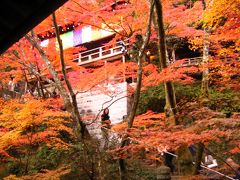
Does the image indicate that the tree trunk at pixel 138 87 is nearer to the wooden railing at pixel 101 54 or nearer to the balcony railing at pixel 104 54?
the balcony railing at pixel 104 54

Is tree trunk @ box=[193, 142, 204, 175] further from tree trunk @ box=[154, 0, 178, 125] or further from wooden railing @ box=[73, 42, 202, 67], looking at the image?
wooden railing @ box=[73, 42, 202, 67]

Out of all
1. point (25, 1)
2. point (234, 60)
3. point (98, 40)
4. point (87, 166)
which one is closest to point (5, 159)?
point (87, 166)

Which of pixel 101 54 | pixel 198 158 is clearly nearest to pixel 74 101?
pixel 198 158

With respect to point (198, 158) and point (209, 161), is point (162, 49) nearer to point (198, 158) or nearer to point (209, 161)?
point (198, 158)

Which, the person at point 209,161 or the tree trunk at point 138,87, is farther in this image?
the person at point 209,161

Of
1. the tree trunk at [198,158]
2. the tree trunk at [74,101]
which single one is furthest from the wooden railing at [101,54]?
the tree trunk at [198,158]

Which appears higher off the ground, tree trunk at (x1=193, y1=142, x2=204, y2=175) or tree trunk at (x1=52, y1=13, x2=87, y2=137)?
tree trunk at (x1=52, y1=13, x2=87, y2=137)

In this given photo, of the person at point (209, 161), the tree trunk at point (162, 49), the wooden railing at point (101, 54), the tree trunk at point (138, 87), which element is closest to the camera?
the tree trunk at point (162, 49)

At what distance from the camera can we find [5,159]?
13.5 meters

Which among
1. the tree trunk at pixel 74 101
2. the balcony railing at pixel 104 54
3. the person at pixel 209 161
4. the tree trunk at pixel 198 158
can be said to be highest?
the balcony railing at pixel 104 54

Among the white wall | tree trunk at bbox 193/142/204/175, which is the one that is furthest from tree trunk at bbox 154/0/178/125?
the white wall

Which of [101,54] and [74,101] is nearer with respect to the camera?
[74,101]

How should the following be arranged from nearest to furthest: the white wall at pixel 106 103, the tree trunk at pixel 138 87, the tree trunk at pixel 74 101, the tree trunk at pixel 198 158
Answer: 1. the tree trunk at pixel 198 158
2. the tree trunk at pixel 138 87
3. the tree trunk at pixel 74 101
4. the white wall at pixel 106 103

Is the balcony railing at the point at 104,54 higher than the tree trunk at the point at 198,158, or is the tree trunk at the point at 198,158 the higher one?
the balcony railing at the point at 104,54
